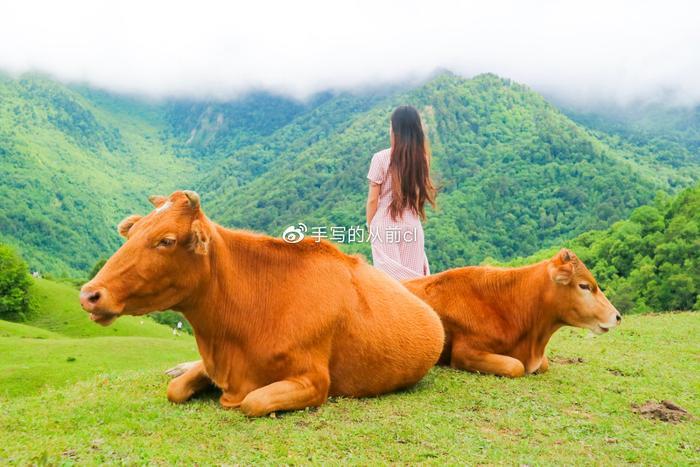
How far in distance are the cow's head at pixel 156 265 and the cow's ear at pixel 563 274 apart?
4704 mm

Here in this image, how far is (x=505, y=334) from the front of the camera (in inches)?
336

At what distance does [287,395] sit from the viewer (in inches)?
228

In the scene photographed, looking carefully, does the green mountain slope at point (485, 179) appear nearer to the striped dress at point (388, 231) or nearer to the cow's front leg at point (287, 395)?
the striped dress at point (388, 231)

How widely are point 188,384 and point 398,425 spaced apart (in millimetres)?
2167

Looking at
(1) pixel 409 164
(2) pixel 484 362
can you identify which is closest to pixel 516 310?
(2) pixel 484 362

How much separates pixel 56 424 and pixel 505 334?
18.0 feet

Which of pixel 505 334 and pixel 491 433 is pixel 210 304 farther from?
pixel 505 334

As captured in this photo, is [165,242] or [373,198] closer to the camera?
[165,242]

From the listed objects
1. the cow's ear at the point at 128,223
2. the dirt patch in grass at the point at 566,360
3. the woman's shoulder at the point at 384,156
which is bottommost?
the dirt patch in grass at the point at 566,360

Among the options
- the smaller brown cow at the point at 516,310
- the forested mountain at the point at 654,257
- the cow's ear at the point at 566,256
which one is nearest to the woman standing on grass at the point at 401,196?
the smaller brown cow at the point at 516,310

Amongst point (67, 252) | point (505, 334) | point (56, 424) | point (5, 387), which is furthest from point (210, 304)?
point (67, 252)

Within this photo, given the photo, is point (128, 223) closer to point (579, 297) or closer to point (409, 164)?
point (409, 164)

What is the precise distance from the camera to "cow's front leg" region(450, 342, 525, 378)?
8.05 metres

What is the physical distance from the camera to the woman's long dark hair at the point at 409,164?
927 cm
